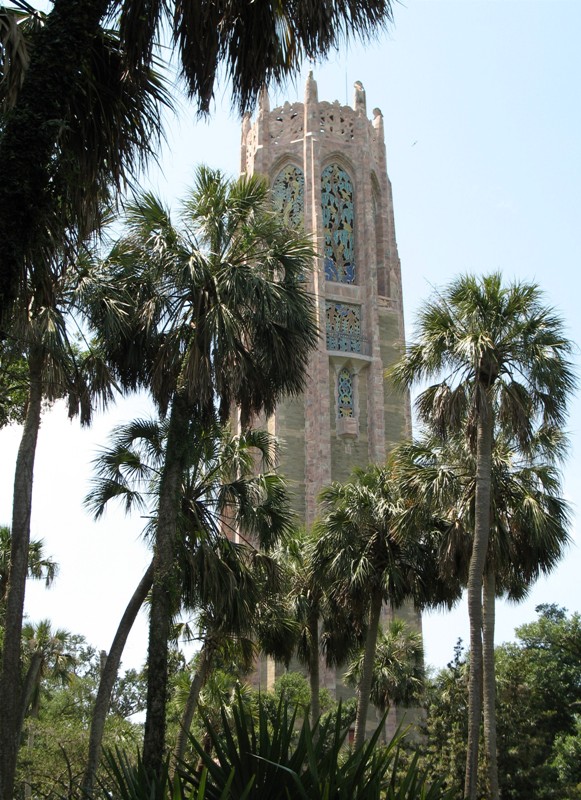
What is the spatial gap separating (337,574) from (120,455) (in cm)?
652

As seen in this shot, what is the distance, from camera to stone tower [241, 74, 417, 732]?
44188 millimetres

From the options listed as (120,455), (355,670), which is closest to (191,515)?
(120,455)

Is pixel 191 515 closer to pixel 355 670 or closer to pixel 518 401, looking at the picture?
pixel 518 401

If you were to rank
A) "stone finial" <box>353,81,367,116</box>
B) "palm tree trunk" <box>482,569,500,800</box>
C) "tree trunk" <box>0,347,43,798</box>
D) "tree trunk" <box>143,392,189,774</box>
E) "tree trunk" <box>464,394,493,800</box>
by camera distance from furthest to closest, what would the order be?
"stone finial" <box>353,81,367,116</box> < "palm tree trunk" <box>482,569,500,800</box> < "tree trunk" <box>464,394,493,800</box> < "tree trunk" <box>0,347,43,798</box> < "tree trunk" <box>143,392,189,774</box>

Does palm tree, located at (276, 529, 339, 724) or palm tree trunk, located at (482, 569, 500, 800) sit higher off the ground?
palm tree, located at (276, 529, 339, 724)

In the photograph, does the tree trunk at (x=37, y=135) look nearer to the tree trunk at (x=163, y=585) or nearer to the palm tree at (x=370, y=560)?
the tree trunk at (x=163, y=585)

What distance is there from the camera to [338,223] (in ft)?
158

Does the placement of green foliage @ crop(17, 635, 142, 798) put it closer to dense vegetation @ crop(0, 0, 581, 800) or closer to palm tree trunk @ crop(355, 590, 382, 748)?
dense vegetation @ crop(0, 0, 581, 800)

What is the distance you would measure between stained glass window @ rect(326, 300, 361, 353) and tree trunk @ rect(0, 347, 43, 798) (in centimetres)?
3023

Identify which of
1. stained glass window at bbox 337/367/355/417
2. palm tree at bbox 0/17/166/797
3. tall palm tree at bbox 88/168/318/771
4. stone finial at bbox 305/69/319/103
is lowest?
palm tree at bbox 0/17/166/797

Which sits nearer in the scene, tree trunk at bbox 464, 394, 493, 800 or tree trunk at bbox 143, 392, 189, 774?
tree trunk at bbox 143, 392, 189, 774

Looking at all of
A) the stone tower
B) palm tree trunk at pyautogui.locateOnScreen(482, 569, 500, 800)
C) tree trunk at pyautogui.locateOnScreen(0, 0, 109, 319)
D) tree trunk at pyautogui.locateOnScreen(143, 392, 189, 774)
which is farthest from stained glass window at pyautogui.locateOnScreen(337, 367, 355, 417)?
tree trunk at pyautogui.locateOnScreen(0, 0, 109, 319)

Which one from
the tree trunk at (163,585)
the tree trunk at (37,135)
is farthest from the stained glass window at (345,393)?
the tree trunk at (37,135)

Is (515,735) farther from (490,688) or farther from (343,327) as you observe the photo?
(343,327)
